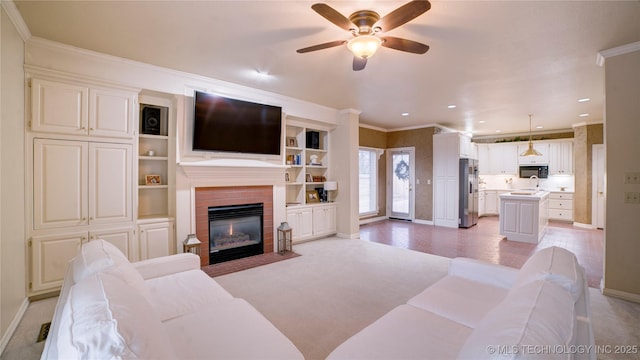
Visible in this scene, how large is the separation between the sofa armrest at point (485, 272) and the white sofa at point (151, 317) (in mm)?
1662

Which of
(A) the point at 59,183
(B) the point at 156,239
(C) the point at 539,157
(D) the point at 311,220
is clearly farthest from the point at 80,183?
(C) the point at 539,157

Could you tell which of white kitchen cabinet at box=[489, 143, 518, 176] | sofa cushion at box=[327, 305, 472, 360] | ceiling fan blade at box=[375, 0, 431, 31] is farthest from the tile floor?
ceiling fan blade at box=[375, 0, 431, 31]

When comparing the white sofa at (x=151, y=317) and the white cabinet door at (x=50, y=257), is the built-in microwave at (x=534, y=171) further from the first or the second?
the white cabinet door at (x=50, y=257)

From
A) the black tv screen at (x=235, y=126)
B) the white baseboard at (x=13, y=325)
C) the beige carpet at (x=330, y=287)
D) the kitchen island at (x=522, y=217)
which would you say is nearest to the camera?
the white baseboard at (x=13, y=325)

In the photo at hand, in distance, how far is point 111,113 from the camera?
10.5 feet

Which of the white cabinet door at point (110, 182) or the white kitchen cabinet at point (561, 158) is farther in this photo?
the white kitchen cabinet at point (561, 158)

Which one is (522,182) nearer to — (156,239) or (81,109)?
(156,239)

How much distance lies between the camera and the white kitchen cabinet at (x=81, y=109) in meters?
2.82

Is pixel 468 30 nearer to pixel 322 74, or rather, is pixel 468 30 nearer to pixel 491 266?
pixel 322 74

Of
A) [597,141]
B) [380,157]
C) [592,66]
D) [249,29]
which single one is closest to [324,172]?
[380,157]

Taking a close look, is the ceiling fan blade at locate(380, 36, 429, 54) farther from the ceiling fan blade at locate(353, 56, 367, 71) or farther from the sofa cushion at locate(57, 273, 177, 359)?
the sofa cushion at locate(57, 273, 177, 359)

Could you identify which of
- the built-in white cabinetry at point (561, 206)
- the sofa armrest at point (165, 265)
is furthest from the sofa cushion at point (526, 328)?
the built-in white cabinetry at point (561, 206)

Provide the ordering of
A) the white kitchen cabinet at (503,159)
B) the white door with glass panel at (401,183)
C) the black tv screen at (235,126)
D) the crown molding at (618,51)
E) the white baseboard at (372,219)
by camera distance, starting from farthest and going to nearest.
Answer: the white kitchen cabinet at (503,159), the white door with glass panel at (401,183), the white baseboard at (372,219), the black tv screen at (235,126), the crown molding at (618,51)

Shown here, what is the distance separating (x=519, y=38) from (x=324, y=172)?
395cm
